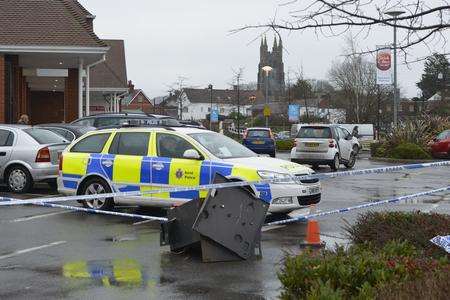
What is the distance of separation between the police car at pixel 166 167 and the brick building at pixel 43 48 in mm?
11833

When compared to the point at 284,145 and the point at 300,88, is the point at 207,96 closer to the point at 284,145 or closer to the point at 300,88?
the point at 300,88

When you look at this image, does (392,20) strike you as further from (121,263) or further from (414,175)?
(414,175)

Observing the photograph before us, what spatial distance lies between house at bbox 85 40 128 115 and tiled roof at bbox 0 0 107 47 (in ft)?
26.1

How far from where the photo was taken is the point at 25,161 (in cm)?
1478

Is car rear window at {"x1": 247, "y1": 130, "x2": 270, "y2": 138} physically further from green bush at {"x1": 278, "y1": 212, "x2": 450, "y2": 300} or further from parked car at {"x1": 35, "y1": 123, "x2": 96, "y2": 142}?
green bush at {"x1": 278, "y1": 212, "x2": 450, "y2": 300}

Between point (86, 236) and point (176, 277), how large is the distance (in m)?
2.92

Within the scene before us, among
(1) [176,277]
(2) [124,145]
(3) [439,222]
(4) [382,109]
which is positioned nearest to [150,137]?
(2) [124,145]

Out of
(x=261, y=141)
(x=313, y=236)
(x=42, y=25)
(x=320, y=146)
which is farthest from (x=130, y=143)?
(x=261, y=141)

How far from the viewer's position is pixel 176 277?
7.04m

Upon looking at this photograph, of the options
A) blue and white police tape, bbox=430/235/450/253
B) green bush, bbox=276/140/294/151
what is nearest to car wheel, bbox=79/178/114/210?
blue and white police tape, bbox=430/235/450/253

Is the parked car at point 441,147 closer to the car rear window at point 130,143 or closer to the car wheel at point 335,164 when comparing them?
the car wheel at point 335,164

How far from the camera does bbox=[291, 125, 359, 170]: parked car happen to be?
23.8 meters

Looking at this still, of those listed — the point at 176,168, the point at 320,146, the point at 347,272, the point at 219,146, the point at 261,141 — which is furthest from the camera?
the point at 261,141

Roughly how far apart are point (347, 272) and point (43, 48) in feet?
66.2
